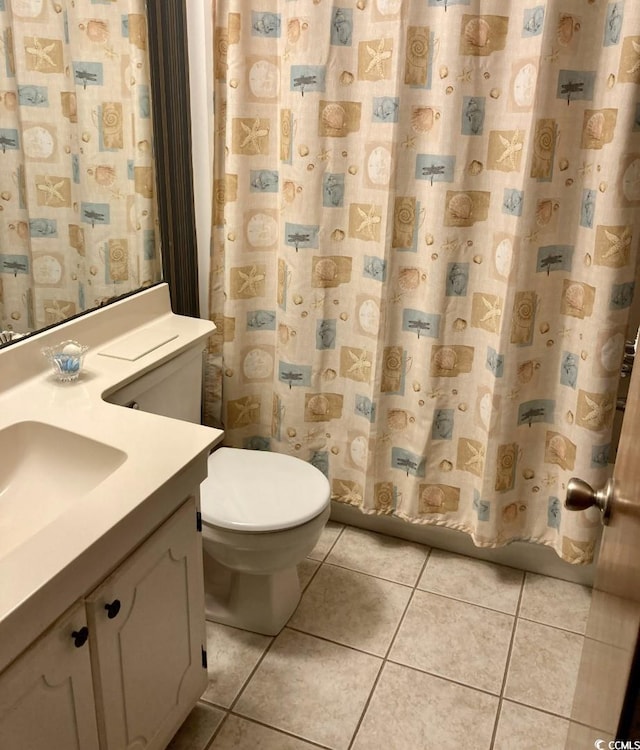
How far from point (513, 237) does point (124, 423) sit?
110 cm

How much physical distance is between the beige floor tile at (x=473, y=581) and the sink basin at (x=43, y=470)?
1.23 meters

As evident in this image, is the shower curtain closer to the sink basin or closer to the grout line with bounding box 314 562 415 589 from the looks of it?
the grout line with bounding box 314 562 415 589

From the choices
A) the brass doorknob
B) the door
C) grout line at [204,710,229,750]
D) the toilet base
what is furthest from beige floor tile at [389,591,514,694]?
the brass doorknob

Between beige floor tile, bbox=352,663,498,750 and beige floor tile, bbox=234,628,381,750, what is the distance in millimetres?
45

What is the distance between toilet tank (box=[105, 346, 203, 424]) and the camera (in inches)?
67.6

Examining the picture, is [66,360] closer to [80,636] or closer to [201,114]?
[80,636]

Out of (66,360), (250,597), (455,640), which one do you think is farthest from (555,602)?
(66,360)

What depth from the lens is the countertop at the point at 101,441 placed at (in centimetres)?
97

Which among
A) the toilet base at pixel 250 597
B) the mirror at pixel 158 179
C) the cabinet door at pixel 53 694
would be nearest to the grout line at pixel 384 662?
the toilet base at pixel 250 597

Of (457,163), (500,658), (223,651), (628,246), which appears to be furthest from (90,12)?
(500,658)

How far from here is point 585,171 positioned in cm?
177

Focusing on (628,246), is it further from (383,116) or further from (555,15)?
(383,116)

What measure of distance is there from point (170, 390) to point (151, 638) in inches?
28.9

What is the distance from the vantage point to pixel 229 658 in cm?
188
